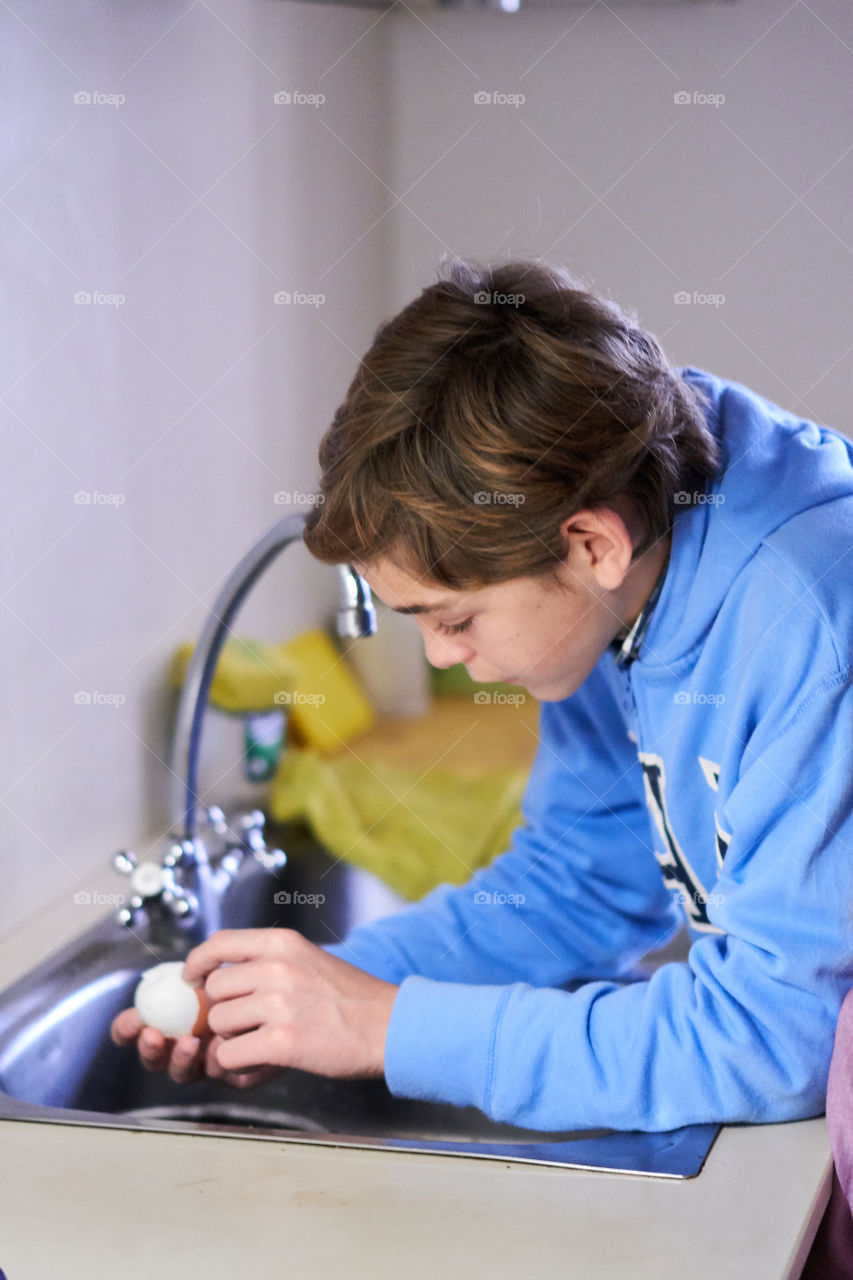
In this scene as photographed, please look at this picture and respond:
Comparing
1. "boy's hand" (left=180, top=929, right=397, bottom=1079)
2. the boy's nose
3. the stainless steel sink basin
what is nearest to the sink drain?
the stainless steel sink basin

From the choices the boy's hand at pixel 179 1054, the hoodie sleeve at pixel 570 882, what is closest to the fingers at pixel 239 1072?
the boy's hand at pixel 179 1054

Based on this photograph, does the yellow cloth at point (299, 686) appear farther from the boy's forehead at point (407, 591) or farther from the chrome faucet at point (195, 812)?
the boy's forehead at point (407, 591)

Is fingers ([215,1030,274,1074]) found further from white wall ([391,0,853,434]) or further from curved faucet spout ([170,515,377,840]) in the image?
white wall ([391,0,853,434])

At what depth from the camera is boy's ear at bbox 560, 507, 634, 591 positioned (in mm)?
738

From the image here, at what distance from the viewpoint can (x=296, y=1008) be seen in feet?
2.41

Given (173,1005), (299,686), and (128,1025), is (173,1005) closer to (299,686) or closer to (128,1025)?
(128,1025)

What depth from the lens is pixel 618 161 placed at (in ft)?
4.02

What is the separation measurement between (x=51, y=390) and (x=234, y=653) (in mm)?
426

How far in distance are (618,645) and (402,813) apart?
0.62 metres

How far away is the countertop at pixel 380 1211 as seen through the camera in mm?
530

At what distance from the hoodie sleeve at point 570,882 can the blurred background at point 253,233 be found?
38cm

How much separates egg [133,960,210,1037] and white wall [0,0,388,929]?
0.23m

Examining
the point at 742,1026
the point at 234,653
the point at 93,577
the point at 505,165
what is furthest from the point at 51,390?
the point at 742,1026

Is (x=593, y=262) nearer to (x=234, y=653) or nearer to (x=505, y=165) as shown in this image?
(x=505, y=165)
